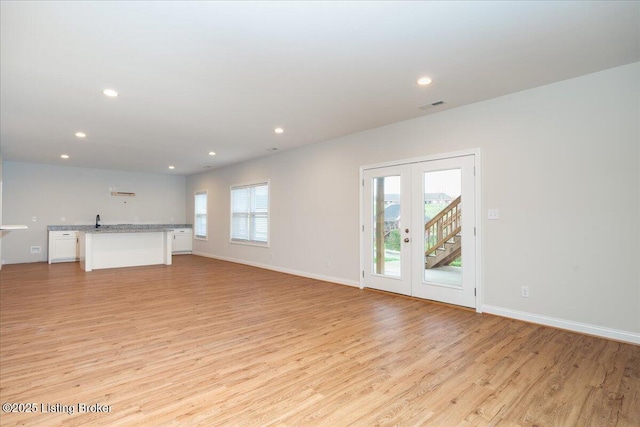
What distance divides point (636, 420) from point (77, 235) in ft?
35.3

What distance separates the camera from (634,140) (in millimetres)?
3100

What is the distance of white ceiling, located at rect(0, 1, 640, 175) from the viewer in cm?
232

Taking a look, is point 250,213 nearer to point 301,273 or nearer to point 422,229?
point 301,273

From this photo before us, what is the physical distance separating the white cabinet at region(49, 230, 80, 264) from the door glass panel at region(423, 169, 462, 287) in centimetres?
901

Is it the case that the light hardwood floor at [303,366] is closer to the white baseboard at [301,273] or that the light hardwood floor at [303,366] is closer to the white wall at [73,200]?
the white baseboard at [301,273]

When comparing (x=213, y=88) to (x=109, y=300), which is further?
(x=109, y=300)

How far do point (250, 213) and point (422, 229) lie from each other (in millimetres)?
4752

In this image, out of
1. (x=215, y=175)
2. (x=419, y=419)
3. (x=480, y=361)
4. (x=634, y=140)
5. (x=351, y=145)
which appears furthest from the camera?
(x=215, y=175)

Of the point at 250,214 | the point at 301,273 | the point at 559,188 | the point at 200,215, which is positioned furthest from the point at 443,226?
the point at 200,215

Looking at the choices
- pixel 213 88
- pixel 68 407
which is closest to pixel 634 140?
pixel 213 88

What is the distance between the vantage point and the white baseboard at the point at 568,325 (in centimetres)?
310

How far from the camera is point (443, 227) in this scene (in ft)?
14.6

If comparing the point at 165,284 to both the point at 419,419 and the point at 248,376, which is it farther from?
the point at 419,419

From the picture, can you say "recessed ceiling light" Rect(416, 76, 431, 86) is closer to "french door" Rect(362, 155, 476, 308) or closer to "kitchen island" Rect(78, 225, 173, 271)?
"french door" Rect(362, 155, 476, 308)
